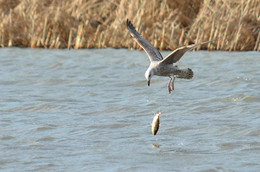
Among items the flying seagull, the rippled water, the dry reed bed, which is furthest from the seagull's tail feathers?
the dry reed bed

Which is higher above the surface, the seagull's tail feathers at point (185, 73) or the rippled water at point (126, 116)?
the seagull's tail feathers at point (185, 73)

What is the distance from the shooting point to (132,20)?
1770 cm

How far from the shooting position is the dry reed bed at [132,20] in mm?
16578

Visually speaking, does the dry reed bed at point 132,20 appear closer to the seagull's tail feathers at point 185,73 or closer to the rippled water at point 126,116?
the rippled water at point 126,116

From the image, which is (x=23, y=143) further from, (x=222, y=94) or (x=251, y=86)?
(x=251, y=86)

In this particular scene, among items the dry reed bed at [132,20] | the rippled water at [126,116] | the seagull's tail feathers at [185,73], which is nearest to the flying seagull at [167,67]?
the seagull's tail feathers at [185,73]

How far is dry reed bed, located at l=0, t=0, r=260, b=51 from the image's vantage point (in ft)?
54.4

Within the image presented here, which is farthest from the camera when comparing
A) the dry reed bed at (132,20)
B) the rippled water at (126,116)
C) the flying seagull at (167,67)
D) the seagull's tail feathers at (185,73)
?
the dry reed bed at (132,20)

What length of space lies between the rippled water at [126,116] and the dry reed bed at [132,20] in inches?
30.1

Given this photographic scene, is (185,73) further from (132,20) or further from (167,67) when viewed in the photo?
(132,20)

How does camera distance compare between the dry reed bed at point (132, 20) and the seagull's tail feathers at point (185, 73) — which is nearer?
the seagull's tail feathers at point (185, 73)

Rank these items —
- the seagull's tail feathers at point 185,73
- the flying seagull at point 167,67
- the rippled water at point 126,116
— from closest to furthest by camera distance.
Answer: the rippled water at point 126,116 < the flying seagull at point 167,67 < the seagull's tail feathers at point 185,73

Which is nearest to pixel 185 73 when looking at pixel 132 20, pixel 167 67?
pixel 167 67

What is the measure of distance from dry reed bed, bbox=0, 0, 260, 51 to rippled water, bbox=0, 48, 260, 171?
0.77 metres
